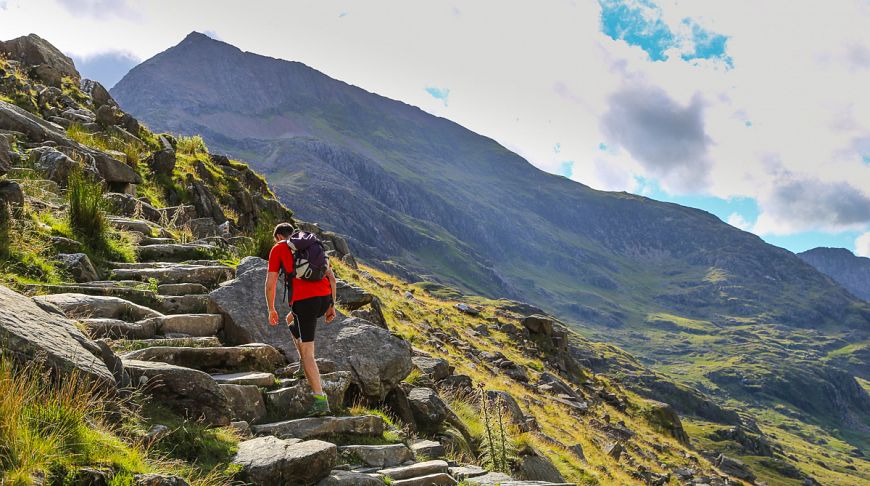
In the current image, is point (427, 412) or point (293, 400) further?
point (427, 412)

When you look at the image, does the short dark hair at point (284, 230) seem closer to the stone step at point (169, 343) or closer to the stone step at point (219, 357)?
the stone step at point (219, 357)

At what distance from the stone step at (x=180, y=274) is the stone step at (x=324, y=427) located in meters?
5.62

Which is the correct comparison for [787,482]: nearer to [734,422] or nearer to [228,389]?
[734,422]

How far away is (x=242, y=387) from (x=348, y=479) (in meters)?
2.43

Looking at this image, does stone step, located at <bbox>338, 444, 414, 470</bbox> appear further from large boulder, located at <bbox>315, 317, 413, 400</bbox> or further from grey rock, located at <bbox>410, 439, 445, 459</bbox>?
large boulder, located at <bbox>315, 317, 413, 400</bbox>

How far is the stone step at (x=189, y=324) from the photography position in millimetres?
10539

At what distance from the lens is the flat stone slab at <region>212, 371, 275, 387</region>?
9164 millimetres

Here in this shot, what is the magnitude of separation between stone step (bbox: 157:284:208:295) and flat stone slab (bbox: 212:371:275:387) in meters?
3.63

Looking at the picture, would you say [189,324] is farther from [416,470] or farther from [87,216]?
[416,470]

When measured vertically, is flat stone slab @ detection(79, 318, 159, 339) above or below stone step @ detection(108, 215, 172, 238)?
below

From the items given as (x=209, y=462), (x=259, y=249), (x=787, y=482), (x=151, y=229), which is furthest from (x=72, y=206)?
(x=787, y=482)

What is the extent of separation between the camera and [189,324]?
10.9 meters

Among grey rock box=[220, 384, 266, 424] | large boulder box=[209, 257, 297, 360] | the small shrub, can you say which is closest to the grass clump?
grey rock box=[220, 384, 266, 424]

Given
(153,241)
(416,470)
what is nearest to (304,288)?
(416,470)
